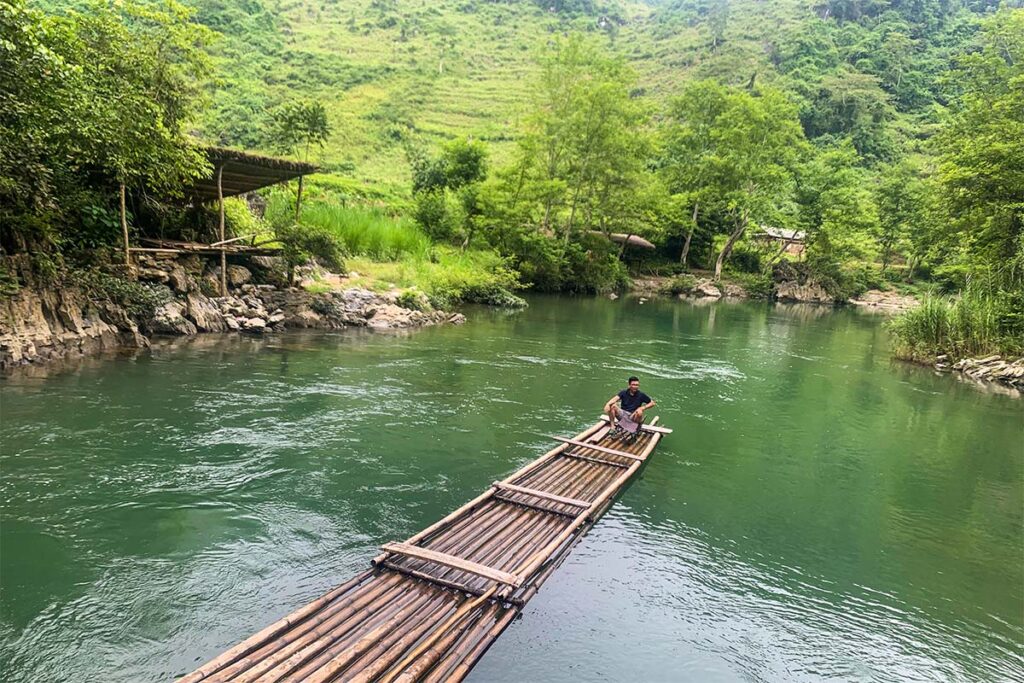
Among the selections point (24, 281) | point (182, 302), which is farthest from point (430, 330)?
point (24, 281)

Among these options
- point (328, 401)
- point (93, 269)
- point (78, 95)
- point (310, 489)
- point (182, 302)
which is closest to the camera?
point (310, 489)

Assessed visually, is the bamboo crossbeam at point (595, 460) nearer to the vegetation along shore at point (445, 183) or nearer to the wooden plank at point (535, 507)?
the wooden plank at point (535, 507)

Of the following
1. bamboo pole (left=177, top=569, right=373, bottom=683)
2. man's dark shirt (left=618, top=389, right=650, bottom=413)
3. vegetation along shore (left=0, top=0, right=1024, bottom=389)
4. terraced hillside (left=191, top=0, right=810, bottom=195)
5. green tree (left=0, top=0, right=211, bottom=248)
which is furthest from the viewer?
terraced hillside (left=191, top=0, right=810, bottom=195)

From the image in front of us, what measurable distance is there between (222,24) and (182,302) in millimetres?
63917

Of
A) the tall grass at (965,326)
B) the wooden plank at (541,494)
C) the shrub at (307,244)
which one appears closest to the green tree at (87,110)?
the shrub at (307,244)

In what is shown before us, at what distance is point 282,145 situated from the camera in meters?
25.8

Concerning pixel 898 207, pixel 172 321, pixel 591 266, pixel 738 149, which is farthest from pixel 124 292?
pixel 898 207

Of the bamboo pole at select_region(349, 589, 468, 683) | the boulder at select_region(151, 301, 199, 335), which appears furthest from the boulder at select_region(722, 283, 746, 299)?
the bamboo pole at select_region(349, 589, 468, 683)

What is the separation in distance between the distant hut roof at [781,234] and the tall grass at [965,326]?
23.2m

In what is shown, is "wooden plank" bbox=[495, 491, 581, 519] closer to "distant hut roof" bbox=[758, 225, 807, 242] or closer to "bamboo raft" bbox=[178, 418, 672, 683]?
"bamboo raft" bbox=[178, 418, 672, 683]

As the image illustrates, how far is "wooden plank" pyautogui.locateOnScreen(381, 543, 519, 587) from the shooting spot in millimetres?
5117

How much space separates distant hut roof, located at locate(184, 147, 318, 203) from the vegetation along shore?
3.3 inches

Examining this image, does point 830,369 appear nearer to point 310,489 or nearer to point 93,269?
point 310,489

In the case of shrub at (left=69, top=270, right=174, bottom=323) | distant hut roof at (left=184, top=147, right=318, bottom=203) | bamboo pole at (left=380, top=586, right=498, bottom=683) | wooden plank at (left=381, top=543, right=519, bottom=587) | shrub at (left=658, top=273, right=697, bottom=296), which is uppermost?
distant hut roof at (left=184, top=147, right=318, bottom=203)
